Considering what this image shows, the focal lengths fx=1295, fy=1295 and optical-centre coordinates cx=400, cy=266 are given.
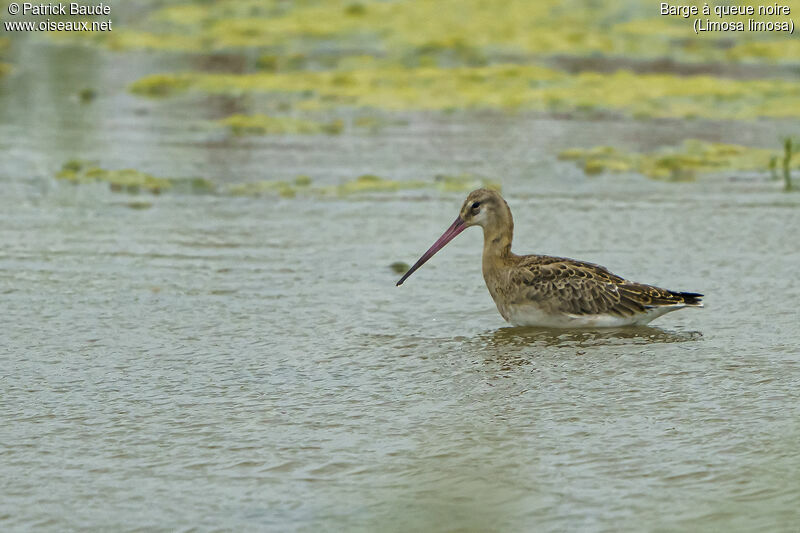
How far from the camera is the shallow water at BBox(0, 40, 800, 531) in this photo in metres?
4.89

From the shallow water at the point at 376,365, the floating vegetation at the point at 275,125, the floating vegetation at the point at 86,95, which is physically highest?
the floating vegetation at the point at 86,95

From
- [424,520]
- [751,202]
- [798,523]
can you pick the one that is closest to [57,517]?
[424,520]

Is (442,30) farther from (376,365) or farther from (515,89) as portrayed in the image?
(376,365)

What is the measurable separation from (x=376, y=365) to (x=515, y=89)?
10994mm

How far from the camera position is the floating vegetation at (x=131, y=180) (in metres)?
11.9

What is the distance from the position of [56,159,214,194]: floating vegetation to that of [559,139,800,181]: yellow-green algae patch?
380 centimetres

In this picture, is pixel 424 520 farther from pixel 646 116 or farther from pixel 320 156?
pixel 646 116

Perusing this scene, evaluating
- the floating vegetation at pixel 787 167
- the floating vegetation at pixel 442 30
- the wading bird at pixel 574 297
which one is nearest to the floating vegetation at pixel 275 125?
the floating vegetation at pixel 442 30

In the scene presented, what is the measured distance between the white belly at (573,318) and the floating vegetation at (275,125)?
301 inches

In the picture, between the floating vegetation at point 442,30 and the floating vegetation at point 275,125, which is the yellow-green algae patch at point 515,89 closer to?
the floating vegetation at point 275,125

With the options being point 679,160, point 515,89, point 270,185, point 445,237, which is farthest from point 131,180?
point 515,89

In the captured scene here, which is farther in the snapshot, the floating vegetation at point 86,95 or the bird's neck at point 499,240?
the floating vegetation at point 86,95

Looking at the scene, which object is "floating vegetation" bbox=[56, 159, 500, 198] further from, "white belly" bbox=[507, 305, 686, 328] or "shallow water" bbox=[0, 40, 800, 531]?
"white belly" bbox=[507, 305, 686, 328]

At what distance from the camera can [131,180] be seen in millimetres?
12023
